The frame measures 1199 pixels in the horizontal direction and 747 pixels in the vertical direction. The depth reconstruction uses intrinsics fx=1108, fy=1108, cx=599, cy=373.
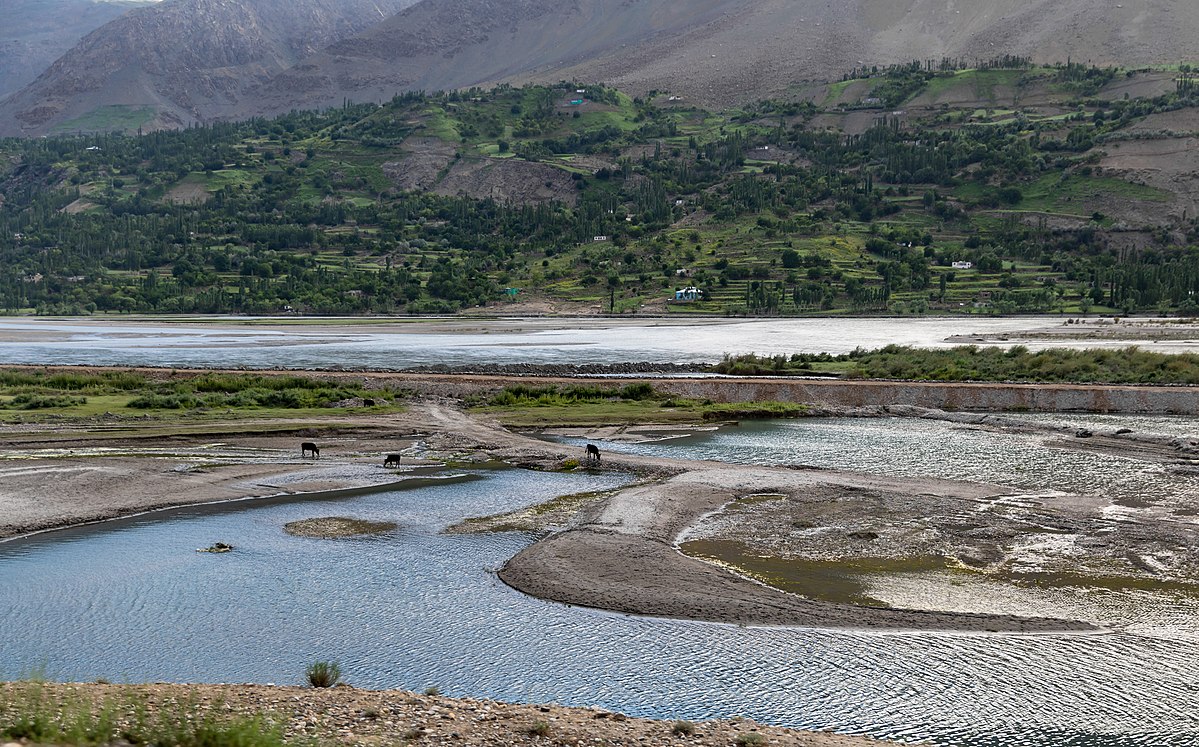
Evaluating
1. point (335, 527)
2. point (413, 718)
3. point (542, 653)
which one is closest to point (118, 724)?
point (413, 718)

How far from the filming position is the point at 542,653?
20.0m

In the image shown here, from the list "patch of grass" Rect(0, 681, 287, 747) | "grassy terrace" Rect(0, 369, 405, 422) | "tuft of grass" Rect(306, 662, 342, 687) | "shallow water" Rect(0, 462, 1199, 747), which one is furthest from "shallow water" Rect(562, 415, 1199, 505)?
"patch of grass" Rect(0, 681, 287, 747)

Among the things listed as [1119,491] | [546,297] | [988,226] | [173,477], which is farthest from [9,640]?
[988,226]

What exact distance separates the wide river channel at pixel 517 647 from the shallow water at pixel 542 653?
0.16 ft

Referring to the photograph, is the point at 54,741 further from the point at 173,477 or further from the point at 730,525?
the point at 173,477

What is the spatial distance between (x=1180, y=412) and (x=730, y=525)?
Answer: 1468 inches

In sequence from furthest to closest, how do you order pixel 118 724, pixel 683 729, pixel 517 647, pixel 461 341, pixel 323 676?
pixel 461 341
pixel 517 647
pixel 323 676
pixel 683 729
pixel 118 724

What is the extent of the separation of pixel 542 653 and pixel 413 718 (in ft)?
16.4

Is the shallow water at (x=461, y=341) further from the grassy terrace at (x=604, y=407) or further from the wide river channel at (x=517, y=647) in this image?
the wide river channel at (x=517, y=647)

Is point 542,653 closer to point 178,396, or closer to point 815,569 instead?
point 815,569

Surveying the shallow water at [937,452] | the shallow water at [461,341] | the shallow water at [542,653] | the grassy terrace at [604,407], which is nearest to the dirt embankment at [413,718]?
the shallow water at [542,653]

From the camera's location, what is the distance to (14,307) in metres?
198

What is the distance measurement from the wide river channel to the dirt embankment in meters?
1.35

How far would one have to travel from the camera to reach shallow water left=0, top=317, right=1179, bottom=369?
91.2 meters
